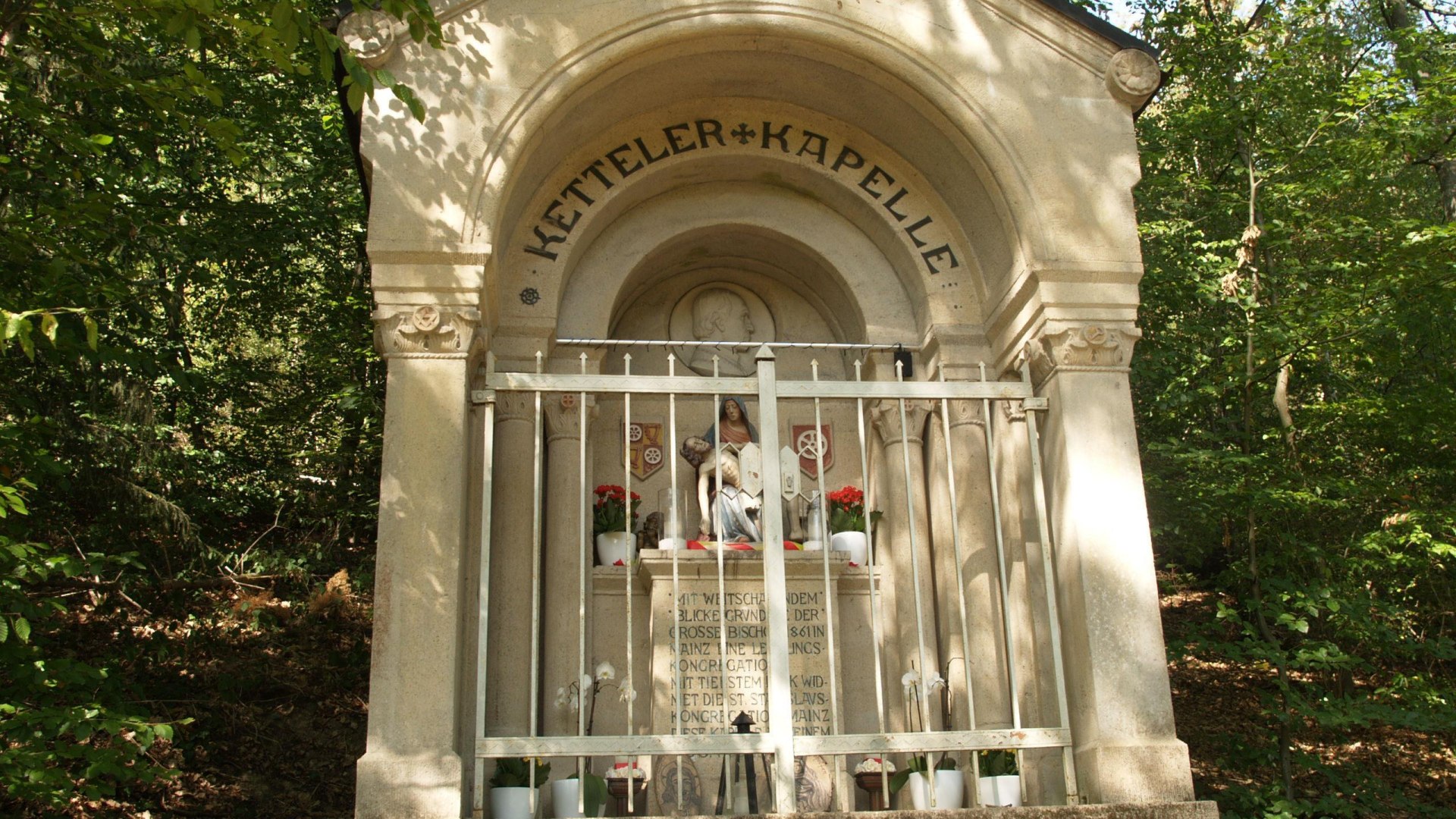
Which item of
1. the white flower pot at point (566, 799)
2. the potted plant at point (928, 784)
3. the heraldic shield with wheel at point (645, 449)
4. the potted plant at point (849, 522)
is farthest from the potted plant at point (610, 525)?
the potted plant at point (928, 784)

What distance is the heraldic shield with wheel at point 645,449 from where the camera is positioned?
9.48 meters

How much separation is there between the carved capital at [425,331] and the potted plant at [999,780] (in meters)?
3.87

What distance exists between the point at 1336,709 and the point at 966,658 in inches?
182

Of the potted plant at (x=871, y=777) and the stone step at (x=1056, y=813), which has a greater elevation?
the potted plant at (x=871, y=777)

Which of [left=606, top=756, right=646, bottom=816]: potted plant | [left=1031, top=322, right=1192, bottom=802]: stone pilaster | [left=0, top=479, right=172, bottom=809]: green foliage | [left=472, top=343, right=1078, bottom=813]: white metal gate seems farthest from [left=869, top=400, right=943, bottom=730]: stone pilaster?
[left=0, top=479, right=172, bottom=809]: green foliage

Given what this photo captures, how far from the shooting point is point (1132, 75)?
796 centimetres

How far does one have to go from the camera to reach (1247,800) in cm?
1025

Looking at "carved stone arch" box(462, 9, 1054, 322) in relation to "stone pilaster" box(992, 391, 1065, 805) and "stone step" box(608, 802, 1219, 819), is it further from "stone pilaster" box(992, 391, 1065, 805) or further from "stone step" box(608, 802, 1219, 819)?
"stone step" box(608, 802, 1219, 819)

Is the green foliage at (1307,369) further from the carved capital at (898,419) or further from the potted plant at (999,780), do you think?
the potted plant at (999,780)

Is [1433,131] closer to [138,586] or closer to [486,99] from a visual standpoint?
[486,99]

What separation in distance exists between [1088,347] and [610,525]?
11.3 feet

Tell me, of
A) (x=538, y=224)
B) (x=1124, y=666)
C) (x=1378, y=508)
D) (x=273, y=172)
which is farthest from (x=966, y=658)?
(x=273, y=172)

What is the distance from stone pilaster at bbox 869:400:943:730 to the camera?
28.1ft

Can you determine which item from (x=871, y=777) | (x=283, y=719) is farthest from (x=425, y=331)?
(x=283, y=719)
